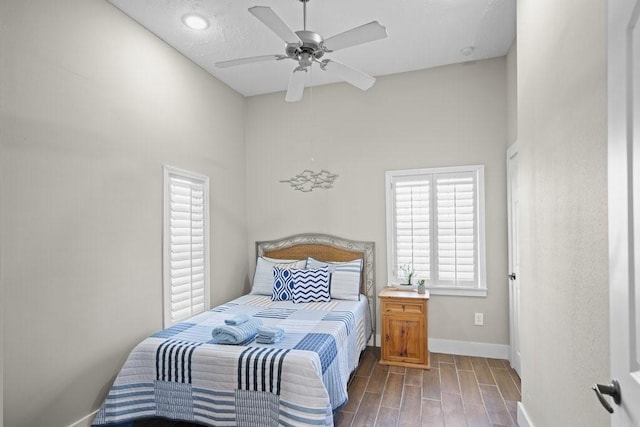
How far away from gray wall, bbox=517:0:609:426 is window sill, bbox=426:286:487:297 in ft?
4.94

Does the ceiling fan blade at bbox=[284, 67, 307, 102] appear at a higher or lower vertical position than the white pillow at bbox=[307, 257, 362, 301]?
higher

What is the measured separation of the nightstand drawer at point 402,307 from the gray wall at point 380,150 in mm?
477

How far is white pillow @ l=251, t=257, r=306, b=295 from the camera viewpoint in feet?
13.3

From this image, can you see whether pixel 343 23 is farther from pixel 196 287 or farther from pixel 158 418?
pixel 158 418

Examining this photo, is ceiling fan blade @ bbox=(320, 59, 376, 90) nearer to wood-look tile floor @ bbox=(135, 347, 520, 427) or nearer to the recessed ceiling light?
the recessed ceiling light

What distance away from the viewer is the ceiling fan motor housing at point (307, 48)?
86.7 inches

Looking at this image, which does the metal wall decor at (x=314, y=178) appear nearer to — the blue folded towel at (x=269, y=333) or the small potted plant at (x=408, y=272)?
the small potted plant at (x=408, y=272)

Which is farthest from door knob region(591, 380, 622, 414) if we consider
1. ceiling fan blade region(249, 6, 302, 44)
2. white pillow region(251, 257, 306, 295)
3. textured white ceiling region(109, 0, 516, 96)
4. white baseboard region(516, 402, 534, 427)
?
white pillow region(251, 257, 306, 295)

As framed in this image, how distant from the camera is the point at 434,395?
9.59 feet

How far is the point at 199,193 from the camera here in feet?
12.2

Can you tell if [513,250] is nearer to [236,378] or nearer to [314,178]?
[314,178]

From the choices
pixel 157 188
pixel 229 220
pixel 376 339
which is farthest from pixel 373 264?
pixel 157 188

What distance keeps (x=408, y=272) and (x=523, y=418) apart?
178cm

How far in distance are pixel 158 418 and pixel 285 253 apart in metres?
2.16
